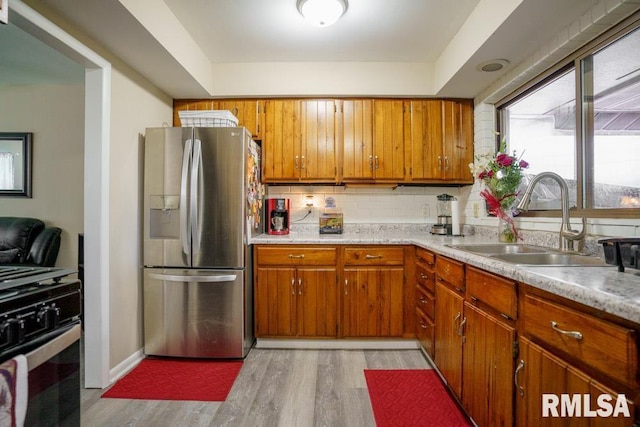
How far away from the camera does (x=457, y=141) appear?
2875 mm

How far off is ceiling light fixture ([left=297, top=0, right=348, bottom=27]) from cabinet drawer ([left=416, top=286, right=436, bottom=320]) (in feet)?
6.48

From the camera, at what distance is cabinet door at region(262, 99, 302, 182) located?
2.87 m

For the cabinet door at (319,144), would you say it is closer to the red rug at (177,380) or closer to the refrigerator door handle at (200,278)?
the refrigerator door handle at (200,278)

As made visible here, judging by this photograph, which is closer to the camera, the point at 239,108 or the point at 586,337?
the point at 586,337

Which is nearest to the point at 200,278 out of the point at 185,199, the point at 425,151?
the point at 185,199

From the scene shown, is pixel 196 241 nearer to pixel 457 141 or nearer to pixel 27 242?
pixel 27 242

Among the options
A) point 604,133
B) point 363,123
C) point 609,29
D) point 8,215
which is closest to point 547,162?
point 604,133

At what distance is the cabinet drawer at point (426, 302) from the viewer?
211cm

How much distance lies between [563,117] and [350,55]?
5.50 feet

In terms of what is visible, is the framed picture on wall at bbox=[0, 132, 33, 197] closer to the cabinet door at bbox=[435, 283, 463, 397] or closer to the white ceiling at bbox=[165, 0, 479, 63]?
the white ceiling at bbox=[165, 0, 479, 63]

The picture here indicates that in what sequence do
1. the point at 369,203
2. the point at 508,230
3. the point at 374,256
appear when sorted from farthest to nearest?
the point at 369,203 < the point at 374,256 < the point at 508,230

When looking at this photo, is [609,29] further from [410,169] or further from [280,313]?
[280,313]

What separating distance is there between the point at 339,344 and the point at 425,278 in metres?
0.91

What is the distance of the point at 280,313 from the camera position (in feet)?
8.21
